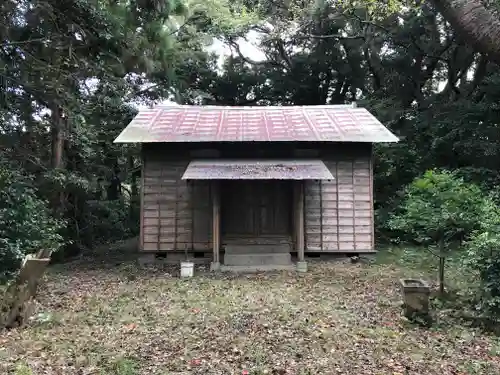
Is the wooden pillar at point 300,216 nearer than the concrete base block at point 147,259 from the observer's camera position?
Yes

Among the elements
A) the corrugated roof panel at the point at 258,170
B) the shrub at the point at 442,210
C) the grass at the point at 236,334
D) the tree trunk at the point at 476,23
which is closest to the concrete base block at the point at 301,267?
the grass at the point at 236,334

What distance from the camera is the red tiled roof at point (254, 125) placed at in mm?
11562

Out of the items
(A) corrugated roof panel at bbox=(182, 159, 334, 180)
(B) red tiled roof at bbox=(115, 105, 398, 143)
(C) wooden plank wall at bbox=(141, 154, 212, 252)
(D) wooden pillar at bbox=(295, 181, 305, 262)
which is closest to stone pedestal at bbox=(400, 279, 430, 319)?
(A) corrugated roof panel at bbox=(182, 159, 334, 180)

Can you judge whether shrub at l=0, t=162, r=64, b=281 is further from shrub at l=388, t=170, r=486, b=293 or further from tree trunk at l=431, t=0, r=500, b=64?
tree trunk at l=431, t=0, r=500, b=64

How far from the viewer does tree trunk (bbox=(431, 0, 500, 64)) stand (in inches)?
120

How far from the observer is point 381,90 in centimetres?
1959

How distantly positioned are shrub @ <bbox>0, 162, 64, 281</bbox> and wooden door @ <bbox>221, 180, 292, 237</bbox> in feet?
14.1

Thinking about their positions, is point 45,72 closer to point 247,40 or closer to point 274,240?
point 274,240

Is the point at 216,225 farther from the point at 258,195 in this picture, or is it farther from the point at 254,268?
the point at 258,195

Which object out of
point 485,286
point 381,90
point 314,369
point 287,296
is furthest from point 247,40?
point 314,369

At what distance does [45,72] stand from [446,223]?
7.35 metres

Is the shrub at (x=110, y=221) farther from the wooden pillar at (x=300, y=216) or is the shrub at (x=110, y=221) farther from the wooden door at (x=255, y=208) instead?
the wooden pillar at (x=300, y=216)

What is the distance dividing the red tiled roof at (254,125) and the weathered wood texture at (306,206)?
1.76 ft

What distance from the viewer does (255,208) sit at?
1194 cm
